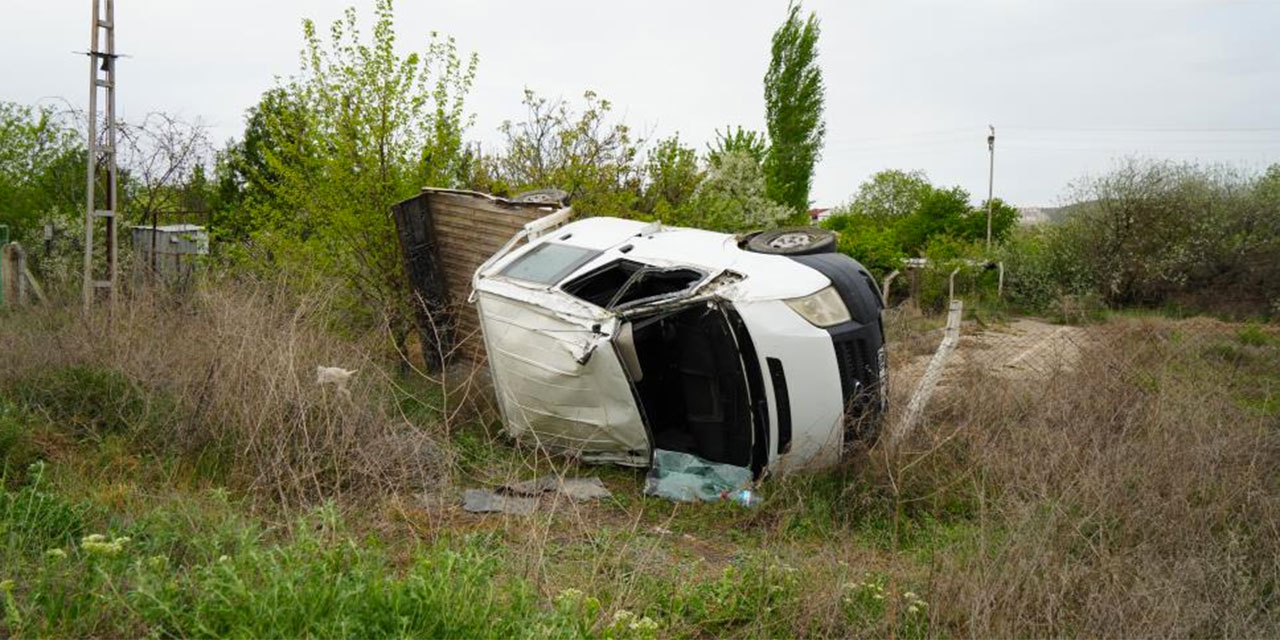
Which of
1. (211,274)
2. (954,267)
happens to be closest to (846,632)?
(211,274)

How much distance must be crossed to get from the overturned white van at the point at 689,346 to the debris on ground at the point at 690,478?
0.29 feet

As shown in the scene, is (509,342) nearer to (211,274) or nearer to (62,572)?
(62,572)

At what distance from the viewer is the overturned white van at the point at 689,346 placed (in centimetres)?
736

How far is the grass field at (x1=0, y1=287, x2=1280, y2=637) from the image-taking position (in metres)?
4.05

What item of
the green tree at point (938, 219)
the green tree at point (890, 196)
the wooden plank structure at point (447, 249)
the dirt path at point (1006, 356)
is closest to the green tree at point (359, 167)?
the wooden plank structure at point (447, 249)

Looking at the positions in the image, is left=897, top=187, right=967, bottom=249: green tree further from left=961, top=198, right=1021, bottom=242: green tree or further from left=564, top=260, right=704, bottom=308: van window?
left=564, top=260, right=704, bottom=308: van window

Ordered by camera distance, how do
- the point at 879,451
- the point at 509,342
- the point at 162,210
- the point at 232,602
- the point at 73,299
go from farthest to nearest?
1. the point at 162,210
2. the point at 73,299
3. the point at 509,342
4. the point at 879,451
5. the point at 232,602

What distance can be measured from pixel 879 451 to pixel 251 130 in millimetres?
25537

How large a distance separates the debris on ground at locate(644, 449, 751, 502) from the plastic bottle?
0.08 m

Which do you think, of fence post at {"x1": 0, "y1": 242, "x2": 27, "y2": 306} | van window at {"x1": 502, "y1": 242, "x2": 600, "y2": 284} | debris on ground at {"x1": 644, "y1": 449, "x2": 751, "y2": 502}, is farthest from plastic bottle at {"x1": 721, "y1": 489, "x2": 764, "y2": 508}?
fence post at {"x1": 0, "y1": 242, "x2": 27, "y2": 306}

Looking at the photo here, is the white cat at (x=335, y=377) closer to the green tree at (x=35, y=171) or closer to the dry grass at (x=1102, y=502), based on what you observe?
the dry grass at (x=1102, y=502)

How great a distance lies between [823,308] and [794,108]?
3032cm

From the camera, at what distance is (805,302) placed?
750cm

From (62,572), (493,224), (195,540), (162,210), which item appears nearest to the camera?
(62,572)
